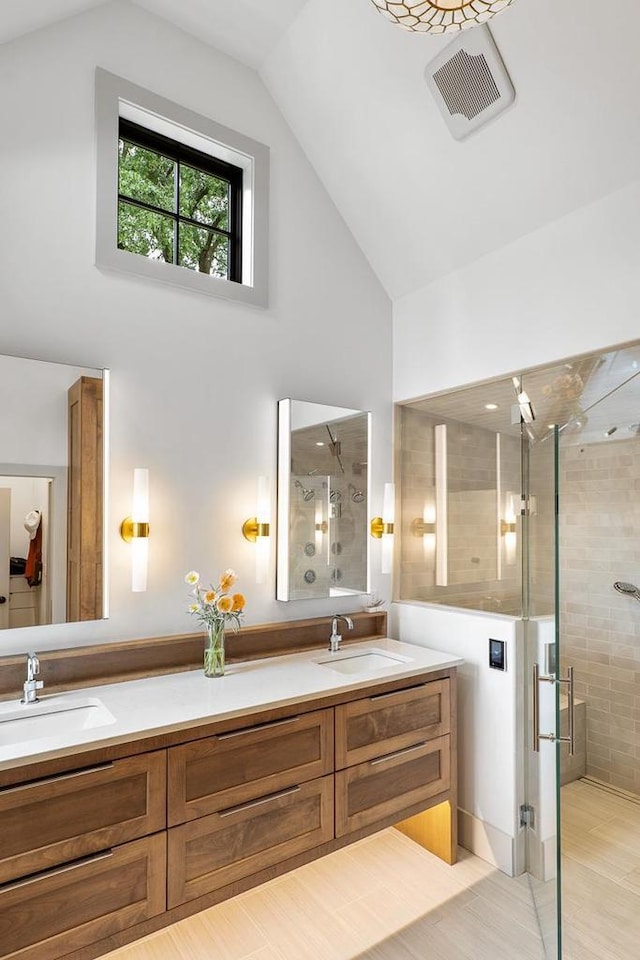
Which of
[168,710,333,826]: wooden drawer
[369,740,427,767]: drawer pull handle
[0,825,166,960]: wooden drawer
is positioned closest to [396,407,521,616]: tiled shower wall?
[369,740,427,767]: drawer pull handle

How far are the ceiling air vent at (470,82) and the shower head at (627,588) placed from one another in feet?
5.95

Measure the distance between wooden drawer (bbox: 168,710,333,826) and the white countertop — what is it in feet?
0.27

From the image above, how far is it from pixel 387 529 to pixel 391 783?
1.21 metres

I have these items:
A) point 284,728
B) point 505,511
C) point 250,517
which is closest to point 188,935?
Answer: point 284,728

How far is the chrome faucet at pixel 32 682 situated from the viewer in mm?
1925

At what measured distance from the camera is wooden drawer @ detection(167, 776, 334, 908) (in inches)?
69.3

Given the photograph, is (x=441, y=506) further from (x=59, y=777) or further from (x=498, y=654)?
(x=59, y=777)

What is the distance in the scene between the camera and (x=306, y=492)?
9.12 feet

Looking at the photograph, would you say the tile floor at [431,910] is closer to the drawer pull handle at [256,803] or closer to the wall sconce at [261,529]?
the drawer pull handle at [256,803]

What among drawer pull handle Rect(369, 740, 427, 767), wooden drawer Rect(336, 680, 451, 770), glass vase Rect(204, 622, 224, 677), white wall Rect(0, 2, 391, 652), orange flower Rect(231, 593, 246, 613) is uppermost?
white wall Rect(0, 2, 391, 652)

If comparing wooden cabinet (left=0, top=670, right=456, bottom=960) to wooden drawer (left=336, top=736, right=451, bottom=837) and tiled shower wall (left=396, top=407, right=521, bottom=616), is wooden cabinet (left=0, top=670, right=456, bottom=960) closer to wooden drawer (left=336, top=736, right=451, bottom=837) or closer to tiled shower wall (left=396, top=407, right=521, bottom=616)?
wooden drawer (left=336, top=736, right=451, bottom=837)

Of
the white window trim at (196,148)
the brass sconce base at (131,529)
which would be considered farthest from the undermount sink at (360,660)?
the white window trim at (196,148)

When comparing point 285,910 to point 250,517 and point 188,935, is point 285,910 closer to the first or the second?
point 188,935

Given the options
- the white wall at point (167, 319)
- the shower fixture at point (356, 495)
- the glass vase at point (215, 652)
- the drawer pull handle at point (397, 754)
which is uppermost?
the white wall at point (167, 319)
